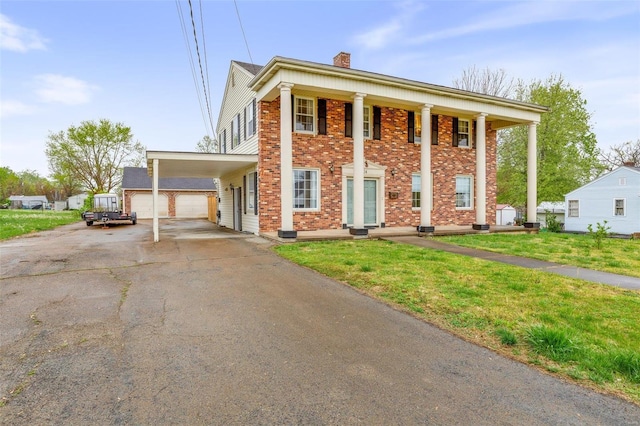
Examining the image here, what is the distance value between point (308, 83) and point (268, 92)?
149cm

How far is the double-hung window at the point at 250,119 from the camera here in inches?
519

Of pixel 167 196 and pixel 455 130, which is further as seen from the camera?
pixel 167 196

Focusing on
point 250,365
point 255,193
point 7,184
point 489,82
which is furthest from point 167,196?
point 7,184

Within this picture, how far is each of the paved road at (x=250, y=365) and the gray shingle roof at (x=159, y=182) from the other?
27.4 m

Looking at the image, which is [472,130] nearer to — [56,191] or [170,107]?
[170,107]

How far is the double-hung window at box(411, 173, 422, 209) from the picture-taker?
1496 cm

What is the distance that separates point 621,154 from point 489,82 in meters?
19.5

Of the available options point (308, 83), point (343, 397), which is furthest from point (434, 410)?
point (308, 83)

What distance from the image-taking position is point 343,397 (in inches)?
99.2

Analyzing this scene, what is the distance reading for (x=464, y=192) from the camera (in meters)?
16.2

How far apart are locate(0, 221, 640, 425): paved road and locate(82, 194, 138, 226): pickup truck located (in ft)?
52.6

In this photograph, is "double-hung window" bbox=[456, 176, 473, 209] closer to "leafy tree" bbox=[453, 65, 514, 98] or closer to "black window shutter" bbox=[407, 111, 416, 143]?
Result: "black window shutter" bbox=[407, 111, 416, 143]

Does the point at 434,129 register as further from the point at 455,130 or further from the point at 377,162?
the point at 377,162

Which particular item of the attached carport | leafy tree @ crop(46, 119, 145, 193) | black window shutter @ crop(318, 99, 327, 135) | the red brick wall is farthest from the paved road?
leafy tree @ crop(46, 119, 145, 193)
